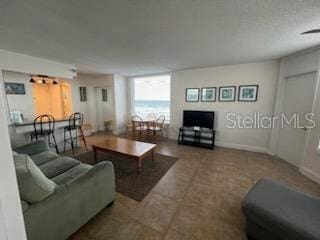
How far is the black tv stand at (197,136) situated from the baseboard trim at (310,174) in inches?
74.6

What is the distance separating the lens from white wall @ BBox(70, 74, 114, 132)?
5473 millimetres

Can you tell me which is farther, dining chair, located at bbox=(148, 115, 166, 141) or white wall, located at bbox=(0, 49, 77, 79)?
dining chair, located at bbox=(148, 115, 166, 141)

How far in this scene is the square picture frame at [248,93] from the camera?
3.87m

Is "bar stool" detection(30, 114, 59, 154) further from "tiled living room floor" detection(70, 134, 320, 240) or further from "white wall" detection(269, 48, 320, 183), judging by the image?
"white wall" detection(269, 48, 320, 183)

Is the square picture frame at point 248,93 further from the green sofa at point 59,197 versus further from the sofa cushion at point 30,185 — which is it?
the sofa cushion at point 30,185

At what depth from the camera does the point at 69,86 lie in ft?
17.4

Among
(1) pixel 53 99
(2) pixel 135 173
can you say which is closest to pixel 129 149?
(2) pixel 135 173

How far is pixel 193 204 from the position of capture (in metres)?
2.05

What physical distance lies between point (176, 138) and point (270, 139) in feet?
8.69

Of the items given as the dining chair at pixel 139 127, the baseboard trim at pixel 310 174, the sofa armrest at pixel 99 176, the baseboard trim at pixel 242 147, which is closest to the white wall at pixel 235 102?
the baseboard trim at pixel 242 147

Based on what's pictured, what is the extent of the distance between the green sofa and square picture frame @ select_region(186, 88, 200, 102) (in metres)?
3.51

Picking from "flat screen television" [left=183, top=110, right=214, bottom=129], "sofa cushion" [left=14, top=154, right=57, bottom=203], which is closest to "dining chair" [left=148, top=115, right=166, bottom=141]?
"flat screen television" [left=183, top=110, right=214, bottom=129]

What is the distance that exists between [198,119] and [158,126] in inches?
59.1

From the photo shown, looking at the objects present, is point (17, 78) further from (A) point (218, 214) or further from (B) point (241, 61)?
(B) point (241, 61)
